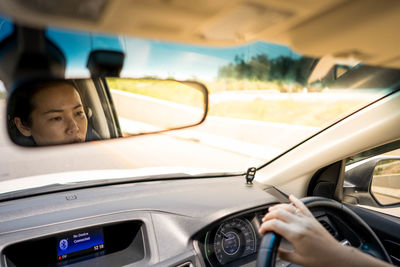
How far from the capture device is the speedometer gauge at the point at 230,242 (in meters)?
2.58

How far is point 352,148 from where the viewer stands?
8.92ft

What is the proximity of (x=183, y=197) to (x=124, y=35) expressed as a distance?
2.31 meters

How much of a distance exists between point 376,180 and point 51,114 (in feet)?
9.20

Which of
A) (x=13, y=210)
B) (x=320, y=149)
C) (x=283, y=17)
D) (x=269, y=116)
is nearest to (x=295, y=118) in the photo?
(x=269, y=116)

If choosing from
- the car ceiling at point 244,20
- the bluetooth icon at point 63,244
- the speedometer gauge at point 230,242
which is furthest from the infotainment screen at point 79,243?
the car ceiling at point 244,20

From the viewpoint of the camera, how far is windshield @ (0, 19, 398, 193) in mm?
1112

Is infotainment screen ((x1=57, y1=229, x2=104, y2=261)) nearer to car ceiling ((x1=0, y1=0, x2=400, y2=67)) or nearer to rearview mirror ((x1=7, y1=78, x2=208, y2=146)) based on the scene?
rearview mirror ((x1=7, y1=78, x2=208, y2=146))

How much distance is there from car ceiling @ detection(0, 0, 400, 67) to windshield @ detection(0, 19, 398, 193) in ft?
0.26

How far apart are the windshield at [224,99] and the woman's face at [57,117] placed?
176 mm

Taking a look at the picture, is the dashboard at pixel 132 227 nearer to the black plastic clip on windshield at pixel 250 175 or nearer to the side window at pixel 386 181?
the black plastic clip on windshield at pixel 250 175

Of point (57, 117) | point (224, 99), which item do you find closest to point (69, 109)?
point (57, 117)

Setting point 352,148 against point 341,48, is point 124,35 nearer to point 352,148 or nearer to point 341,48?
point 341,48

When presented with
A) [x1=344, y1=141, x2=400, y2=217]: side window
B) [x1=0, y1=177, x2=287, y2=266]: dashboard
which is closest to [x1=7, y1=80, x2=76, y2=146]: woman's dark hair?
[x1=0, y1=177, x2=287, y2=266]: dashboard

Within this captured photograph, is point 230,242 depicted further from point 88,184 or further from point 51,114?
point 51,114
